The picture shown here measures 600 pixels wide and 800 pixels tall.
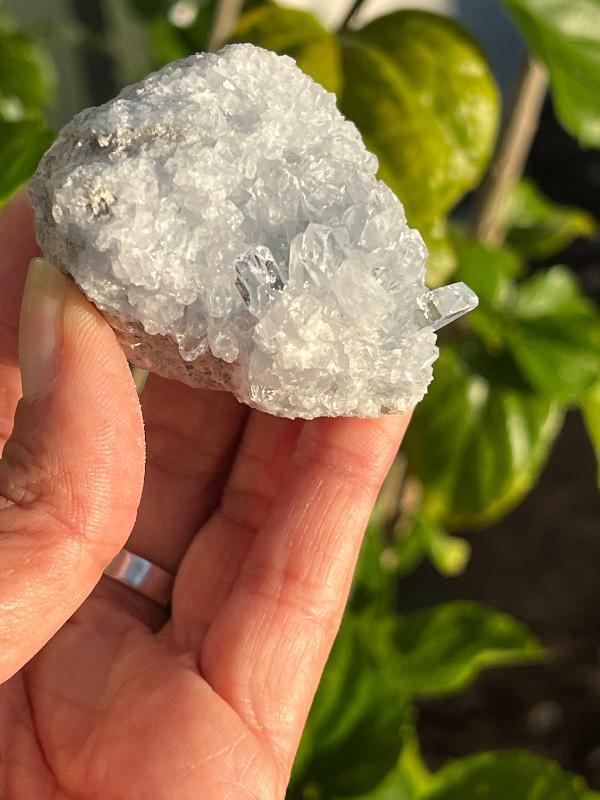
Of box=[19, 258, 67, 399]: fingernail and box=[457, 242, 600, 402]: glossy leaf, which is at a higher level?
box=[19, 258, 67, 399]: fingernail

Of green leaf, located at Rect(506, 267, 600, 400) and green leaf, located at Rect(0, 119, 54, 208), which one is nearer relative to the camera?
green leaf, located at Rect(0, 119, 54, 208)

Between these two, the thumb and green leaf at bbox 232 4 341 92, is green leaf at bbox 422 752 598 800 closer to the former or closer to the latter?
the thumb

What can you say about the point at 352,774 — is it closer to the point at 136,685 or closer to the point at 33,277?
the point at 136,685

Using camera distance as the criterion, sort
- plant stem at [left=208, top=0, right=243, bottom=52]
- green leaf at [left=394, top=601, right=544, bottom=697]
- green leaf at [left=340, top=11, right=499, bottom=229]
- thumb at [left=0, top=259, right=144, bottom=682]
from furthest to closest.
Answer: green leaf at [left=394, top=601, right=544, bottom=697] < plant stem at [left=208, top=0, right=243, bottom=52] < green leaf at [left=340, top=11, right=499, bottom=229] < thumb at [left=0, top=259, right=144, bottom=682]

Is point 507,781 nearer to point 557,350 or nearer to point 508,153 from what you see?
point 557,350

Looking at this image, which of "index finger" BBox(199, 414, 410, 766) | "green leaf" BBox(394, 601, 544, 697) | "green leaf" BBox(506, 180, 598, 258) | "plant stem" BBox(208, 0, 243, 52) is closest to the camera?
"index finger" BBox(199, 414, 410, 766)

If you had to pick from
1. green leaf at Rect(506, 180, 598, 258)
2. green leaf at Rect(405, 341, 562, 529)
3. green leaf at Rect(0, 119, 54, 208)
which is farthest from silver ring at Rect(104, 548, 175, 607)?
green leaf at Rect(506, 180, 598, 258)

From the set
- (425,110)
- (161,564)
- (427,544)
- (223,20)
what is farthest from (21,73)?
(427,544)

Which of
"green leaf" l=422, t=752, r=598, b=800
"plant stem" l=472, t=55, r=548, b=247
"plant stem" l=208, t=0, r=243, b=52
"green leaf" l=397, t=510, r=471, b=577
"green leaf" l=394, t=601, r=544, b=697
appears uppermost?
"plant stem" l=208, t=0, r=243, b=52
